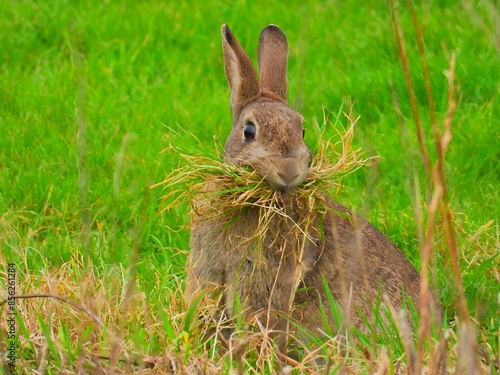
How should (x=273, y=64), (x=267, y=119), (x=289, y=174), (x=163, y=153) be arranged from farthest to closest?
(x=163, y=153), (x=273, y=64), (x=267, y=119), (x=289, y=174)

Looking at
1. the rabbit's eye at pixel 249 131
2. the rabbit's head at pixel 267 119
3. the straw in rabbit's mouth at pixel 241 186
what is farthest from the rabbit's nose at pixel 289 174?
the rabbit's eye at pixel 249 131

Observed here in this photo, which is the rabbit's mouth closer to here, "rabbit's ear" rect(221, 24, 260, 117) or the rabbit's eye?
the rabbit's eye

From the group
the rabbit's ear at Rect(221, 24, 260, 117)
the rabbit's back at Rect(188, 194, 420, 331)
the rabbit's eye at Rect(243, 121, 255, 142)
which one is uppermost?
the rabbit's ear at Rect(221, 24, 260, 117)

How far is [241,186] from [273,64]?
98 cm

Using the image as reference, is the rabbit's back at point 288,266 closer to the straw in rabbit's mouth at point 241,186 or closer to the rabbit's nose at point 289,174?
the straw in rabbit's mouth at point 241,186

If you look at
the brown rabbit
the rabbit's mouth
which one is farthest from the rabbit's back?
the rabbit's mouth

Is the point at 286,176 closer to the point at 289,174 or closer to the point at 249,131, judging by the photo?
the point at 289,174

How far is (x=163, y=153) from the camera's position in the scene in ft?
19.7

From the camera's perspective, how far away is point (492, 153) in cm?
614

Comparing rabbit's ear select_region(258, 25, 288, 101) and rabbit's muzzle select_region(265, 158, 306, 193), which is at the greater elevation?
rabbit's ear select_region(258, 25, 288, 101)

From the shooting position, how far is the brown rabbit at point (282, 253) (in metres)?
4.20

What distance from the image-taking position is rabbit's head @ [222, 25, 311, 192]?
405 centimetres

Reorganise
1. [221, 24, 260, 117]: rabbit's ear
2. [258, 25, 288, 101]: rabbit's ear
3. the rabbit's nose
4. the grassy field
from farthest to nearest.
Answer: [258, 25, 288, 101]: rabbit's ear → [221, 24, 260, 117]: rabbit's ear → the rabbit's nose → the grassy field

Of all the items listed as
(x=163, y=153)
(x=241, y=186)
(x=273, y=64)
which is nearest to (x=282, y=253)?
(x=241, y=186)
